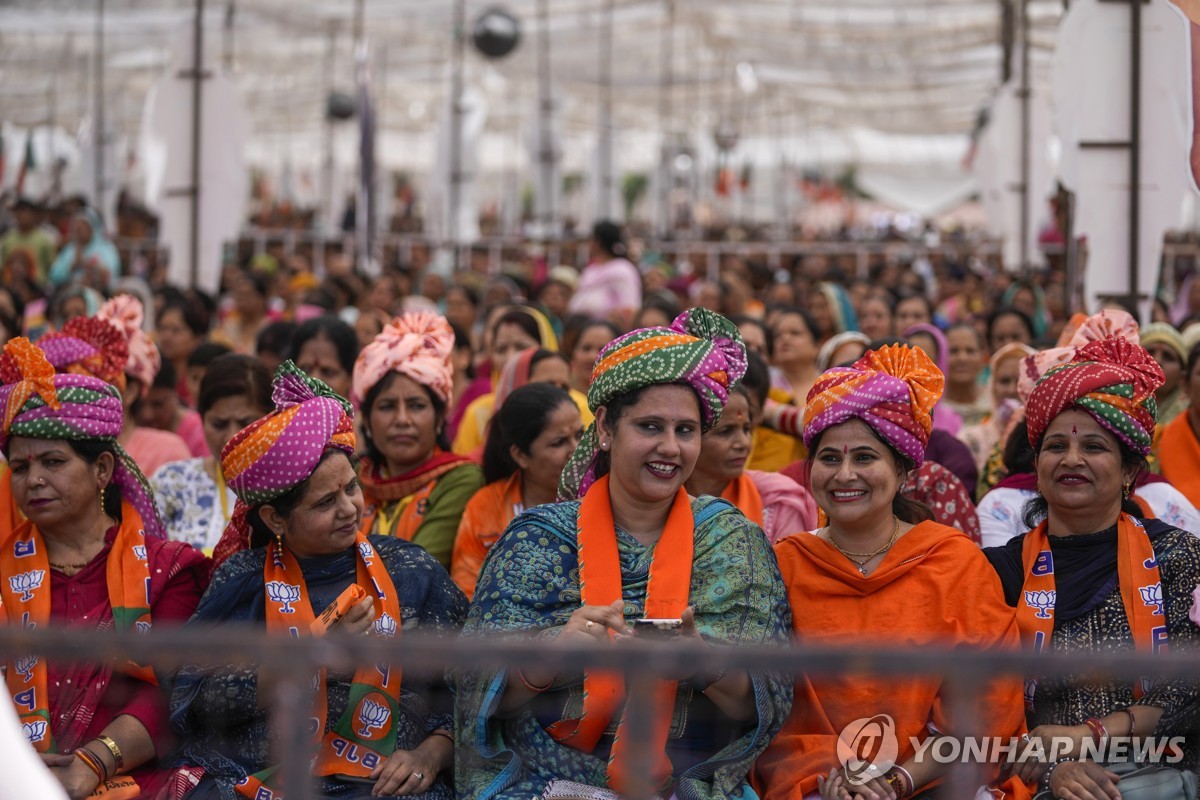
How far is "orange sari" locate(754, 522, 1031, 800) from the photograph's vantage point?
327 cm

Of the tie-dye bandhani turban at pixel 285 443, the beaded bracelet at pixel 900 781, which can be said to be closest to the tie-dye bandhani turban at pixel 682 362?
the tie-dye bandhani turban at pixel 285 443

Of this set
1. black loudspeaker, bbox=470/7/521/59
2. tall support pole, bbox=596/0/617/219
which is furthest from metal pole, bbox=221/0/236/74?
tall support pole, bbox=596/0/617/219

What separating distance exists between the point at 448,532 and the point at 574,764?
5.20 feet

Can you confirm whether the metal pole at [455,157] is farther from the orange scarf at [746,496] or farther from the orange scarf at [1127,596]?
the orange scarf at [1127,596]

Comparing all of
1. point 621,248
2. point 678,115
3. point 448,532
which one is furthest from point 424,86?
point 448,532

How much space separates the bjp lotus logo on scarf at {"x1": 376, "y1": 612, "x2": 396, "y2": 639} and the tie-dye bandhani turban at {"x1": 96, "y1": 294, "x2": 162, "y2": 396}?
2.39m

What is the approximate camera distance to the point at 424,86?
124ft

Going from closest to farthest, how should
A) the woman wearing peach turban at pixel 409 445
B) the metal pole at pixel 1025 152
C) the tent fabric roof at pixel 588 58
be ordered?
the woman wearing peach turban at pixel 409 445 → the metal pole at pixel 1025 152 → the tent fabric roof at pixel 588 58

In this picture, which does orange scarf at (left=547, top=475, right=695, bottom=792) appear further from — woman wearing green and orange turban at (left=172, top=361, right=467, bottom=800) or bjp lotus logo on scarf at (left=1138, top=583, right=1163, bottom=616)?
bjp lotus logo on scarf at (left=1138, top=583, right=1163, bottom=616)

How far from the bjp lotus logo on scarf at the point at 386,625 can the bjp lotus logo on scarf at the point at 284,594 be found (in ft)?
0.69

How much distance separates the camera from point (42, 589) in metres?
3.77

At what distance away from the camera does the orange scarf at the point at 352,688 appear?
11.4ft

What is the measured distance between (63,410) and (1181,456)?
3513mm

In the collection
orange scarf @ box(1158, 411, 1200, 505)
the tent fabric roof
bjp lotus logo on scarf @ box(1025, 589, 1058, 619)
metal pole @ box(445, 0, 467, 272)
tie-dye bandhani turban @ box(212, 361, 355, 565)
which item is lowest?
bjp lotus logo on scarf @ box(1025, 589, 1058, 619)
